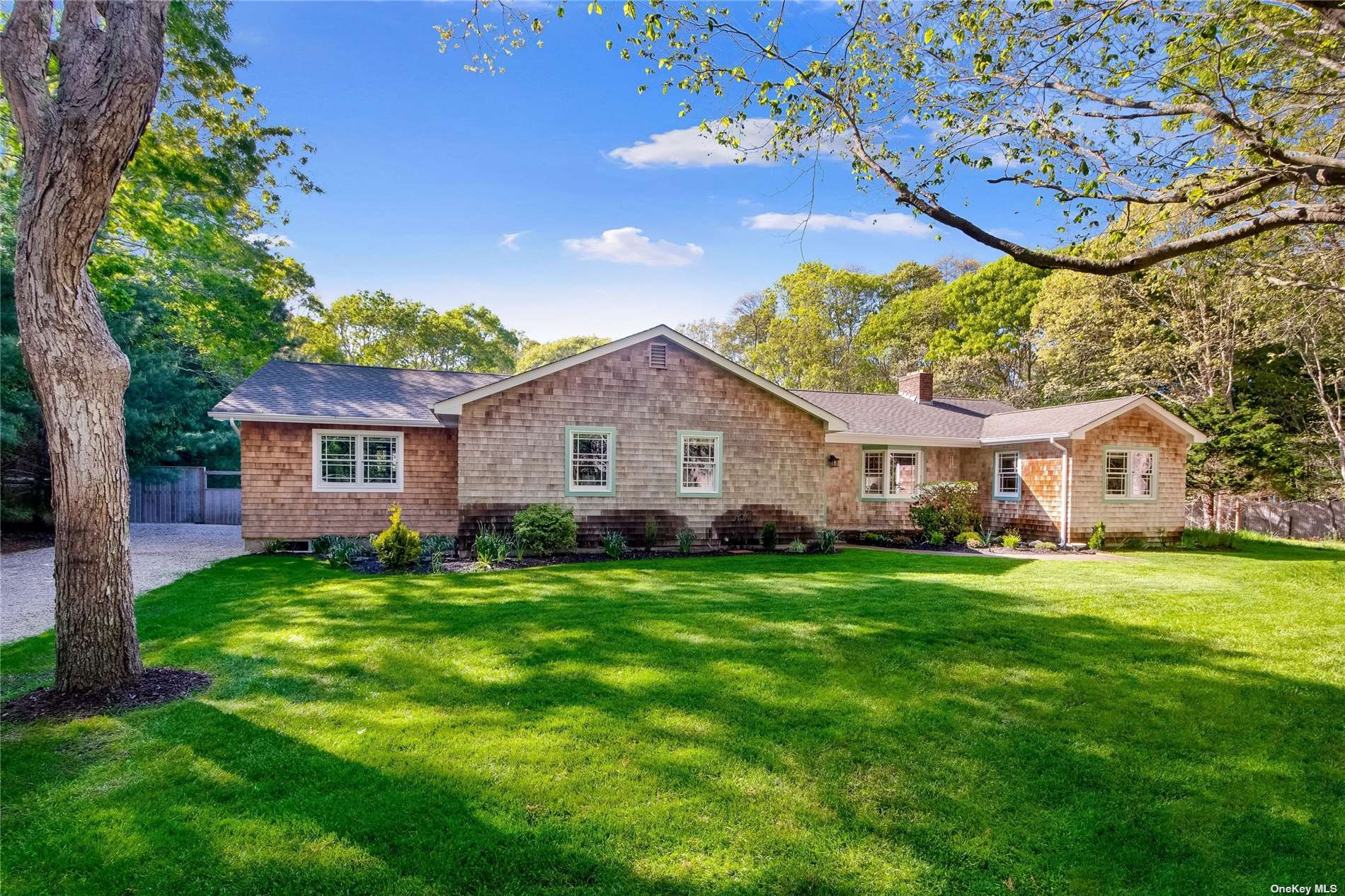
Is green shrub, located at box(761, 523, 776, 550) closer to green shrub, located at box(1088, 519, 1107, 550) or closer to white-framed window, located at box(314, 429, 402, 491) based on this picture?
green shrub, located at box(1088, 519, 1107, 550)

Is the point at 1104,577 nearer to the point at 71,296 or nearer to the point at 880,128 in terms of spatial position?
the point at 880,128

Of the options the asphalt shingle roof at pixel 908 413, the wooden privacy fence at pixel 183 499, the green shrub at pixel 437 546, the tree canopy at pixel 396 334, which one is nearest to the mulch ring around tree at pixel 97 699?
the green shrub at pixel 437 546

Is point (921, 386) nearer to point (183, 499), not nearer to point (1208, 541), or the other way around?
point (1208, 541)

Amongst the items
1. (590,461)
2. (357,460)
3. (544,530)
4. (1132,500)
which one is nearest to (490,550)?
(544,530)

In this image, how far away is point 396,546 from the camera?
1062 centimetres

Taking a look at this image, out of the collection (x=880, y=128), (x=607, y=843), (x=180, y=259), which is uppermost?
(x=180, y=259)

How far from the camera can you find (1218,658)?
18.8ft

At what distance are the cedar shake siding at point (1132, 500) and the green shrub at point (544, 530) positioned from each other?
1210 centimetres

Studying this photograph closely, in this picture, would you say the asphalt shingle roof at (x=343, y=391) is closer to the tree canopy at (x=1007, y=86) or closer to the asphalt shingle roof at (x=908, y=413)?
the tree canopy at (x=1007, y=86)

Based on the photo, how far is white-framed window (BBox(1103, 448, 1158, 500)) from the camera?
51.0 ft

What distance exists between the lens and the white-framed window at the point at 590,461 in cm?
1305

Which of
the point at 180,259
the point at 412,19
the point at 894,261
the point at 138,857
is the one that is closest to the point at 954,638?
the point at 138,857

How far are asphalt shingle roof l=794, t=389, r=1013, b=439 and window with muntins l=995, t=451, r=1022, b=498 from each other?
0.93 metres

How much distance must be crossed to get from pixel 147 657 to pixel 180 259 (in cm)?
1487
